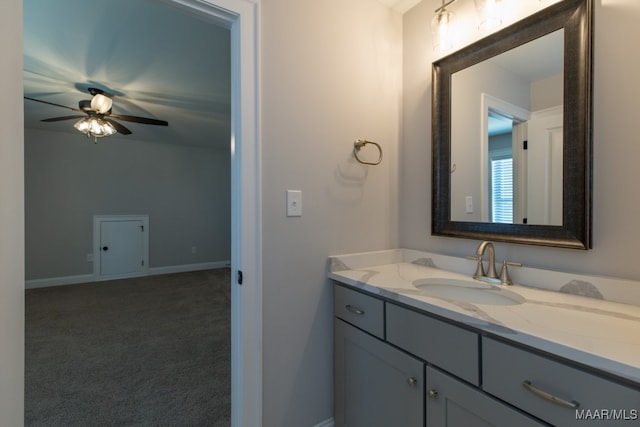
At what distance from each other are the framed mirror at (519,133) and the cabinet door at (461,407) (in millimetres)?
678

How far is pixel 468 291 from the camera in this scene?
51.4 inches

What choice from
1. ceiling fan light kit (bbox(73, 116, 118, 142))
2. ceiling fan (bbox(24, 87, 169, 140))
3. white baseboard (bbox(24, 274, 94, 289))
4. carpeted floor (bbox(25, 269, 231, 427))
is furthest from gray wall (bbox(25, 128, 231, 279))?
ceiling fan light kit (bbox(73, 116, 118, 142))

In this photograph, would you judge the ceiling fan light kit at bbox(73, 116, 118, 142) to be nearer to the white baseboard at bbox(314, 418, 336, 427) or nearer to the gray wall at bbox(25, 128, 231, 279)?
the gray wall at bbox(25, 128, 231, 279)

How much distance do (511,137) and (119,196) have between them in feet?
17.4

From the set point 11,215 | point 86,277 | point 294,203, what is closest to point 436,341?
point 294,203

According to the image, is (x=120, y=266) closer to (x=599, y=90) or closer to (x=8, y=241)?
(x=8, y=241)

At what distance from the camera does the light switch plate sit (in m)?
1.33

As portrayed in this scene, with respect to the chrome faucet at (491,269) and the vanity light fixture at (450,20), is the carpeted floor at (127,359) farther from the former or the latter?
the vanity light fixture at (450,20)

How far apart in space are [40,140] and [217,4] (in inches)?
182

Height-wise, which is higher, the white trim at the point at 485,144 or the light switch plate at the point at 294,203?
the white trim at the point at 485,144

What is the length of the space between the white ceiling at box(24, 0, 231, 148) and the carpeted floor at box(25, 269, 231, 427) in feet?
6.75

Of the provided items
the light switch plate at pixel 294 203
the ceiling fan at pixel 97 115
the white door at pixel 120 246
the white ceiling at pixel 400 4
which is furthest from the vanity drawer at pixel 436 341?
the white door at pixel 120 246

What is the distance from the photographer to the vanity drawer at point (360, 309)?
3.93 ft

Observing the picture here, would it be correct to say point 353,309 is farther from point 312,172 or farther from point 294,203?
point 312,172
